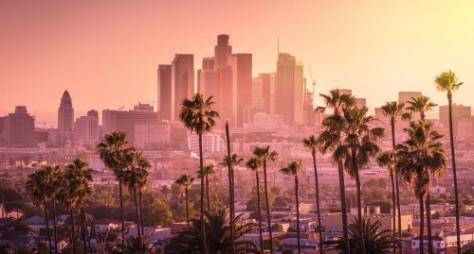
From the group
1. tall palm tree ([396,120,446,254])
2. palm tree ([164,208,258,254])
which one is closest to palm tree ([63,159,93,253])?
palm tree ([164,208,258,254])

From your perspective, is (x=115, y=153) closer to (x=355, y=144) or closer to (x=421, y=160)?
(x=355, y=144)

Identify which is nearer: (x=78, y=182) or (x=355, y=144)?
(x=355, y=144)

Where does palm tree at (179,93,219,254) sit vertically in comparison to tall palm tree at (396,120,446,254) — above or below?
above

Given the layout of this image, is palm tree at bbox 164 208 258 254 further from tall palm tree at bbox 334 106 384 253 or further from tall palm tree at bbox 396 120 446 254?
tall palm tree at bbox 396 120 446 254

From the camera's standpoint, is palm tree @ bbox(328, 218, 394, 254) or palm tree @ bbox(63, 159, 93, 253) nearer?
palm tree @ bbox(328, 218, 394, 254)

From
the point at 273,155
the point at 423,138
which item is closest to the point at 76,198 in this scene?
the point at 273,155

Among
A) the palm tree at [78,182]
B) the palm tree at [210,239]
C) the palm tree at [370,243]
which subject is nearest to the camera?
the palm tree at [370,243]

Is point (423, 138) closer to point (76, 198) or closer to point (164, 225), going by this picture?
point (76, 198)

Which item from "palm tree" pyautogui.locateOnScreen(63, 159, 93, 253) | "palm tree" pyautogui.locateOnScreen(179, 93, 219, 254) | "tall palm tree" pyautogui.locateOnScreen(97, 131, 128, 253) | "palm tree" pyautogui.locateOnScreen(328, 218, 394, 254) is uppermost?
"palm tree" pyautogui.locateOnScreen(179, 93, 219, 254)

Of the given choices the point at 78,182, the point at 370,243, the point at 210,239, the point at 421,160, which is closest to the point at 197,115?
the point at 210,239

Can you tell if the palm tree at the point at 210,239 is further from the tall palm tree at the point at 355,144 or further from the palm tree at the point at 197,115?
the tall palm tree at the point at 355,144

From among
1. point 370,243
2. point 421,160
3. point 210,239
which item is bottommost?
point 370,243

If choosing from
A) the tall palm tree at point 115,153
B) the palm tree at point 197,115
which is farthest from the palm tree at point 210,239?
the tall palm tree at point 115,153
